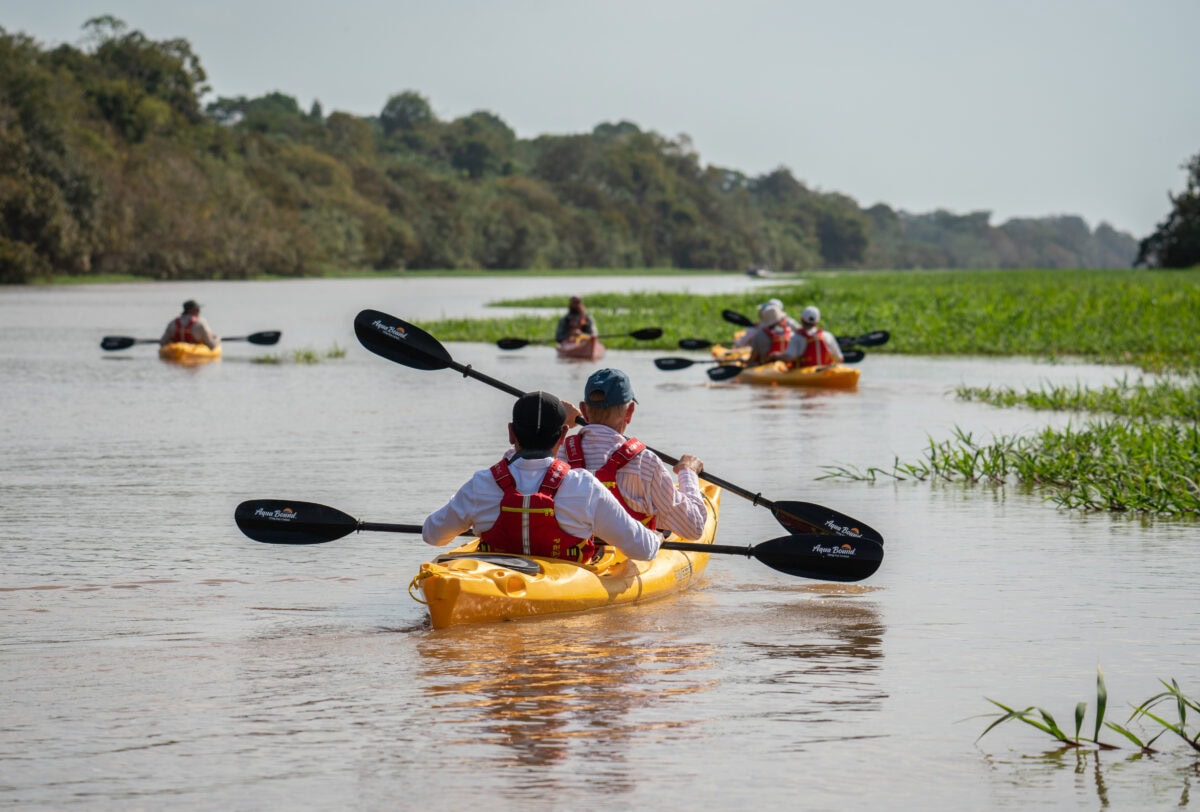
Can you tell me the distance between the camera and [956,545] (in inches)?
418

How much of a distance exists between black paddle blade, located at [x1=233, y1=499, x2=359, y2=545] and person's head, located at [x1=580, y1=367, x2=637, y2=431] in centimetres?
140

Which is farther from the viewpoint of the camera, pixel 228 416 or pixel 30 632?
pixel 228 416

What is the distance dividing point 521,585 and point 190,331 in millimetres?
21264

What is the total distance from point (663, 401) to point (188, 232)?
75.1 meters

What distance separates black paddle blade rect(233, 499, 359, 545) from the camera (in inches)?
351

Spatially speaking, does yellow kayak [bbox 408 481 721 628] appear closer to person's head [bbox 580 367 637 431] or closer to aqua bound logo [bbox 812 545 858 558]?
person's head [bbox 580 367 637 431]

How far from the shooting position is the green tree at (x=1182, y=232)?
276 feet

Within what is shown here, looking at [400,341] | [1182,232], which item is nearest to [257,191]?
[1182,232]

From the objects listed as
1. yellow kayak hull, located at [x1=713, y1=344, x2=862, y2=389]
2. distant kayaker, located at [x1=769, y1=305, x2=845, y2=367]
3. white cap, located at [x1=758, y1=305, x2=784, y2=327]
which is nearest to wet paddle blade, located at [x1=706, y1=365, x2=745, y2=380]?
yellow kayak hull, located at [x1=713, y1=344, x2=862, y2=389]

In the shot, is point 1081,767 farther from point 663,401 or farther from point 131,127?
point 131,127

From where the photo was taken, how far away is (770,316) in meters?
23.3

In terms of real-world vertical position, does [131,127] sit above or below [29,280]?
above

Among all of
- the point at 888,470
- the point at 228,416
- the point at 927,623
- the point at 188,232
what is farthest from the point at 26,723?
the point at 188,232

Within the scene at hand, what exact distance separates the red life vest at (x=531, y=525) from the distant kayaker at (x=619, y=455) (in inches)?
18.9
